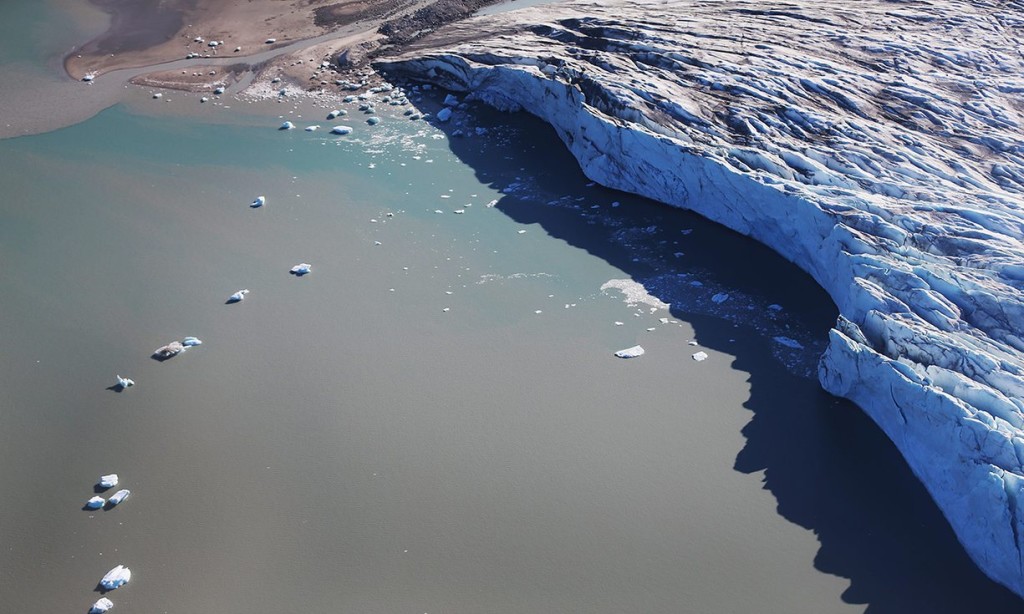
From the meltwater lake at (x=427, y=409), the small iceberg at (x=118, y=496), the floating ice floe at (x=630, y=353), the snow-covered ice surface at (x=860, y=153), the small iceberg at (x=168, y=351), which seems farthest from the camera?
the small iceberg at (x=168, y=351)

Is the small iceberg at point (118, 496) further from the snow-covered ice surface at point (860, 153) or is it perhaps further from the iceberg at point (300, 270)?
the snow-covered ice surface at point (860, 153)

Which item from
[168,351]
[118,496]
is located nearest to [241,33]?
[168,351]

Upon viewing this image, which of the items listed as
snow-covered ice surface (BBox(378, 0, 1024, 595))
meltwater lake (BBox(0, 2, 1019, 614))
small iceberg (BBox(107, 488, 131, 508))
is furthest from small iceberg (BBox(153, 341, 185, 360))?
snow-covered ice surface (BBox(378, 0, 1024, 595))

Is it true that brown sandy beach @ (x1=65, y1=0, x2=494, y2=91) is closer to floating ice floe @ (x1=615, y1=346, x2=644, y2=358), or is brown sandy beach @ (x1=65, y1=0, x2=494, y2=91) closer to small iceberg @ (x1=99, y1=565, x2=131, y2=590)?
floating ice floe @ (x1=615, y1=346, x2=644, y2=358)

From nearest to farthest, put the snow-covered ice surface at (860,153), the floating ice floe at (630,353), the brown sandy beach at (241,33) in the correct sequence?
the snow-covered ice surface at (860,153) → the floating ice floe at (630,353) → the brown sandy beach at (241,33)

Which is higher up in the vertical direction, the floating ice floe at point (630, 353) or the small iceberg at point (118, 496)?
the floating ice floe at point (630, 353)

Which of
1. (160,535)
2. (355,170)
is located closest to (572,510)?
(160,535)

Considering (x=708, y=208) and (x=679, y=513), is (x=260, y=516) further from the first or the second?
(x=708, y=208)

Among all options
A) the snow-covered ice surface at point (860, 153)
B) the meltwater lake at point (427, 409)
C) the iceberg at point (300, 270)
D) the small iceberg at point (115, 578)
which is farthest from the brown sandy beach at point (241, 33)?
the small iceberg at point (115, 578)
